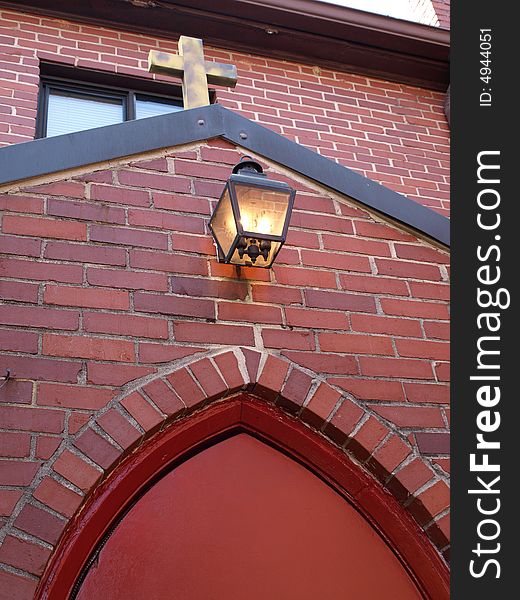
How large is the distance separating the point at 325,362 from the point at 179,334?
0.57 meters

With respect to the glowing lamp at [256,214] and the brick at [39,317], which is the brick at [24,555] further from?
the glowing lamp at [256,214]

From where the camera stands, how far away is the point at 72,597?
2096 mm

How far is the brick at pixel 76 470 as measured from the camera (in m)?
2.13

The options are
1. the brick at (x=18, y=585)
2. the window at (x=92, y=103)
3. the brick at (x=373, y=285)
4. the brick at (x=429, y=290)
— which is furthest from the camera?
the window at (x=92, y=103)

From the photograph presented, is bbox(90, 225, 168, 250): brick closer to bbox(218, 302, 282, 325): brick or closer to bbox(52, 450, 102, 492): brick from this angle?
bbox(218, 302, 282, 325): brick

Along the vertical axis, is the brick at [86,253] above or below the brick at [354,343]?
above

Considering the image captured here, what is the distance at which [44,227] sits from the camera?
2.54 meters

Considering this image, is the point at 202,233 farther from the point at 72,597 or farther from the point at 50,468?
the point at 72,597

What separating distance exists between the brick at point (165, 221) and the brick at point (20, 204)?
1.13 feet

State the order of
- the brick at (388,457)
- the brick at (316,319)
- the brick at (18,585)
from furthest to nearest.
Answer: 1. the brick at (316,319)
2. the brick at (388,457)
3. the brick at (18,585)

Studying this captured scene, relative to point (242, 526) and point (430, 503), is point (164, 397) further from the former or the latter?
point (430, 503)

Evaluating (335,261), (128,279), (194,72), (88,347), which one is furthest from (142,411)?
(194,72)

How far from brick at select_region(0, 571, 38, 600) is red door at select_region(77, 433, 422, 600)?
21 cm

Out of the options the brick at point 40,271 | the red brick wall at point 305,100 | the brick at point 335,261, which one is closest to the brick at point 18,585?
the brick at point 40,271
